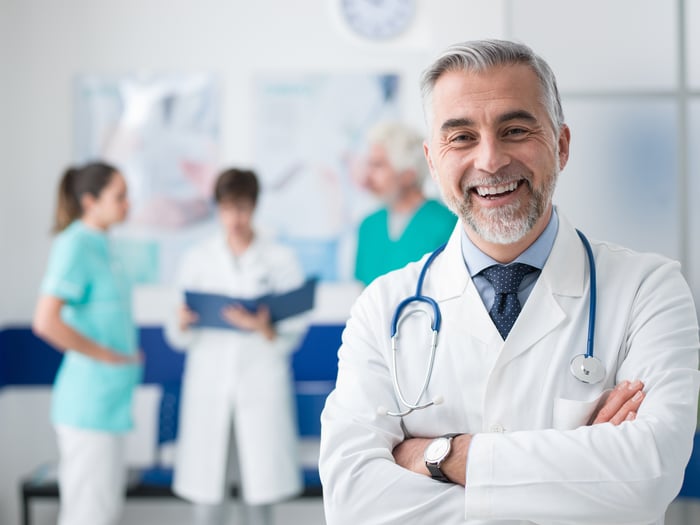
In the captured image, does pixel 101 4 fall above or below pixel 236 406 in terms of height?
above

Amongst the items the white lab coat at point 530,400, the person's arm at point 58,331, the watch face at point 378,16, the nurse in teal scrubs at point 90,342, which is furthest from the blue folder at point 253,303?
the white lab coat at point 530,400

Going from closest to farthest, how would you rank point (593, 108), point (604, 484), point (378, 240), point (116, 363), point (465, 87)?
point (604, 484)
point (465, 87)
point (593, 108)
point (378, 240)
point (116, 363)

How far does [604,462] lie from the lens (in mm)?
1070

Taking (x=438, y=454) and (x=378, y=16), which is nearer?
(x=438, y=454)

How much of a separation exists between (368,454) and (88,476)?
6.15ft

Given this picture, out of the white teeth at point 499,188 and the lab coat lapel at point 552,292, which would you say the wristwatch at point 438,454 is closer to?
the lab coat lapel at point 552,292

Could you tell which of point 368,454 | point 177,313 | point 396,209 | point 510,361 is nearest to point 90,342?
point 177,313

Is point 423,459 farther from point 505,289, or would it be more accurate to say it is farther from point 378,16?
point 378,16

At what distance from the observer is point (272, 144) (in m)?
3.64

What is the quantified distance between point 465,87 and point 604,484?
1.90 feet

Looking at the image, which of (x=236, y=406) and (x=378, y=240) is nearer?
(x=378, y=240)

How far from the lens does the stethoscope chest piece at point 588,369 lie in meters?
1.15

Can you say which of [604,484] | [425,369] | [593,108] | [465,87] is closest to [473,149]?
[465,87]

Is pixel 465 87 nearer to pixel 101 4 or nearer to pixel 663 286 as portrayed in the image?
pixel 663 286
